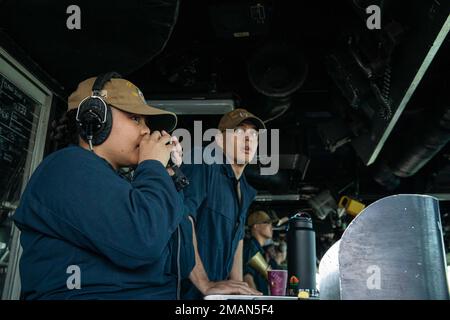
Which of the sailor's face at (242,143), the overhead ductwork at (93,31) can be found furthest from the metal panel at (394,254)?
the overhead ductwork at (93,31)

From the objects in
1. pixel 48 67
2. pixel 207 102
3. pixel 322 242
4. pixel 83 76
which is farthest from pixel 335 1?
pixel 322 242

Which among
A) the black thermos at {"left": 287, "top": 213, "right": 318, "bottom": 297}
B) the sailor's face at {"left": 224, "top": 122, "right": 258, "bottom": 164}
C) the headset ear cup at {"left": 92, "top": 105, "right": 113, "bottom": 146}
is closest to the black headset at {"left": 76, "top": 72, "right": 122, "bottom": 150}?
the headset ear cup at {"left": 92, "top": 105, "right": 113, "bottom": 146}

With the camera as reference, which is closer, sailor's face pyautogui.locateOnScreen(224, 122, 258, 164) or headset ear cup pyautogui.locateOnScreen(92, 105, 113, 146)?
headset ear cup pyautogui.locateOnScreen(92, 105, 113, 146)

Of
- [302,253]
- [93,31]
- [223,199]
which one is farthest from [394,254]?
[93,31]

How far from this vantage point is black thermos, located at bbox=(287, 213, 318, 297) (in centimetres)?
164

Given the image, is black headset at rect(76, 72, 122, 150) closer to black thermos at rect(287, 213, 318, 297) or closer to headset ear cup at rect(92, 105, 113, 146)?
headset ear cup at rect(92, 105, 113, 146)

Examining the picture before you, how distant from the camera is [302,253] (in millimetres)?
1655

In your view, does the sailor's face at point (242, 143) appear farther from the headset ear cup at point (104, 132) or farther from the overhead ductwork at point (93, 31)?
the headset ear cup at point (104, 132)

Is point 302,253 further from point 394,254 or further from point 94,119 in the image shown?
point 94,119

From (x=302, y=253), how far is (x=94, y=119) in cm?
91

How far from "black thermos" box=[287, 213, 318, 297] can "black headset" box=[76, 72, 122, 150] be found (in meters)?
0.81

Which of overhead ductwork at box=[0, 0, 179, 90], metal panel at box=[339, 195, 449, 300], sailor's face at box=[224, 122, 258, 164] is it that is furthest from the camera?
sailor's face at box=[224, 122, 258, 164]

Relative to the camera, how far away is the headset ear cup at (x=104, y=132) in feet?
4.14

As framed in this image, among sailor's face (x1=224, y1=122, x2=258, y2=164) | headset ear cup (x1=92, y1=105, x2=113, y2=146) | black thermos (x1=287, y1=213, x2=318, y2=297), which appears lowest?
black thermos (x1=287, y1=213, x2=318, y2=297)
